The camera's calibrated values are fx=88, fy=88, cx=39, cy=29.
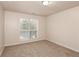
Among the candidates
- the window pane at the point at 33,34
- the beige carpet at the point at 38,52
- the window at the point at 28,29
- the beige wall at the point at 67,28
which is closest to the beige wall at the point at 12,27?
the window at the point at 28,29

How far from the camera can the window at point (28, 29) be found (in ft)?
17.3

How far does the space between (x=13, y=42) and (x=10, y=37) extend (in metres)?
0.34

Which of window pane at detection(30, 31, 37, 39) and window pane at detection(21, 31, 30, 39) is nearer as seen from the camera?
window pane at detection(21, 31, 30, 39)

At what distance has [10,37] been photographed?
450 centimetres

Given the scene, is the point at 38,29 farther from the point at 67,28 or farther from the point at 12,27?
the point at 67,28

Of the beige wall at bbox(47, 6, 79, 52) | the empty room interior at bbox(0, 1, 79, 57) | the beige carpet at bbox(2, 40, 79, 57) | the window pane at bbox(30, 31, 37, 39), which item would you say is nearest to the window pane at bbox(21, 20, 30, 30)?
the empty room interior at bbox(0, 1, 79, 57)

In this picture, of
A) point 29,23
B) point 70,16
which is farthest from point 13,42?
point 70,16

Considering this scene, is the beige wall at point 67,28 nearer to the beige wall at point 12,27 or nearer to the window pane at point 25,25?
the window pane at point 25,25

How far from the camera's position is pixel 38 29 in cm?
612

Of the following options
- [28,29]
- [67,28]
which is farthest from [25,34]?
[67,28]

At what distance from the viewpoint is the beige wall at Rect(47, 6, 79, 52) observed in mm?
3465

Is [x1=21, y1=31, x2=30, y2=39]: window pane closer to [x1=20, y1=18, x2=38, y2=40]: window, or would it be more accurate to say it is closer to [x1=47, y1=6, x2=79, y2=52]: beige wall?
[x1=20, y1=18, x2=38, y2=40]: window

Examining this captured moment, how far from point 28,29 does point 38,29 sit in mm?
834

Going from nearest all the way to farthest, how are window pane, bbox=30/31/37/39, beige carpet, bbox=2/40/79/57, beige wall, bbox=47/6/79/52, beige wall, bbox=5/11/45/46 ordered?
beige carpet, bbox=2/40/79/57
beige wall, bbox=47/6/79/52
beige wall, bbox=5/11/45/46
window pane, bbox=30/31/37/39
